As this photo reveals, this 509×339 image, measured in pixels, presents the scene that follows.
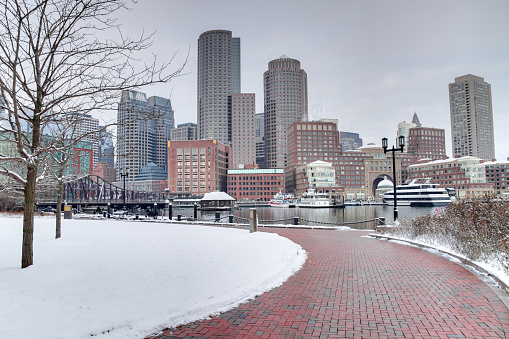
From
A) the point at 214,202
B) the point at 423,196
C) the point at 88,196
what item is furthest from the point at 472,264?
the point at 88,196

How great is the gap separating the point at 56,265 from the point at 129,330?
4804mm

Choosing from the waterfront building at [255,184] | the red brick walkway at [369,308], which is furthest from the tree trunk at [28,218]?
the waterfront building at [255,184]

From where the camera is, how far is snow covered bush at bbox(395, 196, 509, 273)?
31.4ft

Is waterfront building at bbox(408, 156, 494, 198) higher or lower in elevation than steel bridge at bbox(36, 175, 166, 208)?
higher

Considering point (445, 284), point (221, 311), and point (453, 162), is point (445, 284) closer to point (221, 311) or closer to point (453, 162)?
point (221, 311)

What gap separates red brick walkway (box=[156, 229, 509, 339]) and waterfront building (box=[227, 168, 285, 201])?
13418 centimetres

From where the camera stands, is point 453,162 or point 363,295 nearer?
point 363,295

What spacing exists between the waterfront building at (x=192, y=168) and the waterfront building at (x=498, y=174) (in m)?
122

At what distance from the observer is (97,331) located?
199 inches

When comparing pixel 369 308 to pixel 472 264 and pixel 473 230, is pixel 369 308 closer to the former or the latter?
pixel 472 264

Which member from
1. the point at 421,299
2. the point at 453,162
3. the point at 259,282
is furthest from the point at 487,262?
the point at 453,162

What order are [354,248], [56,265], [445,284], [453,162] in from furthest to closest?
[453,162], [354,248], [56,265], [445,284]

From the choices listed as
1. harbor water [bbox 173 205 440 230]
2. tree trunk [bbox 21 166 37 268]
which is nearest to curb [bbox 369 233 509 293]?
tree trunk [bbox 21 166 37 268]

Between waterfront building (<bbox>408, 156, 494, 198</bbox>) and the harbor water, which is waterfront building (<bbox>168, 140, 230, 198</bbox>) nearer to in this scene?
the harbor water
